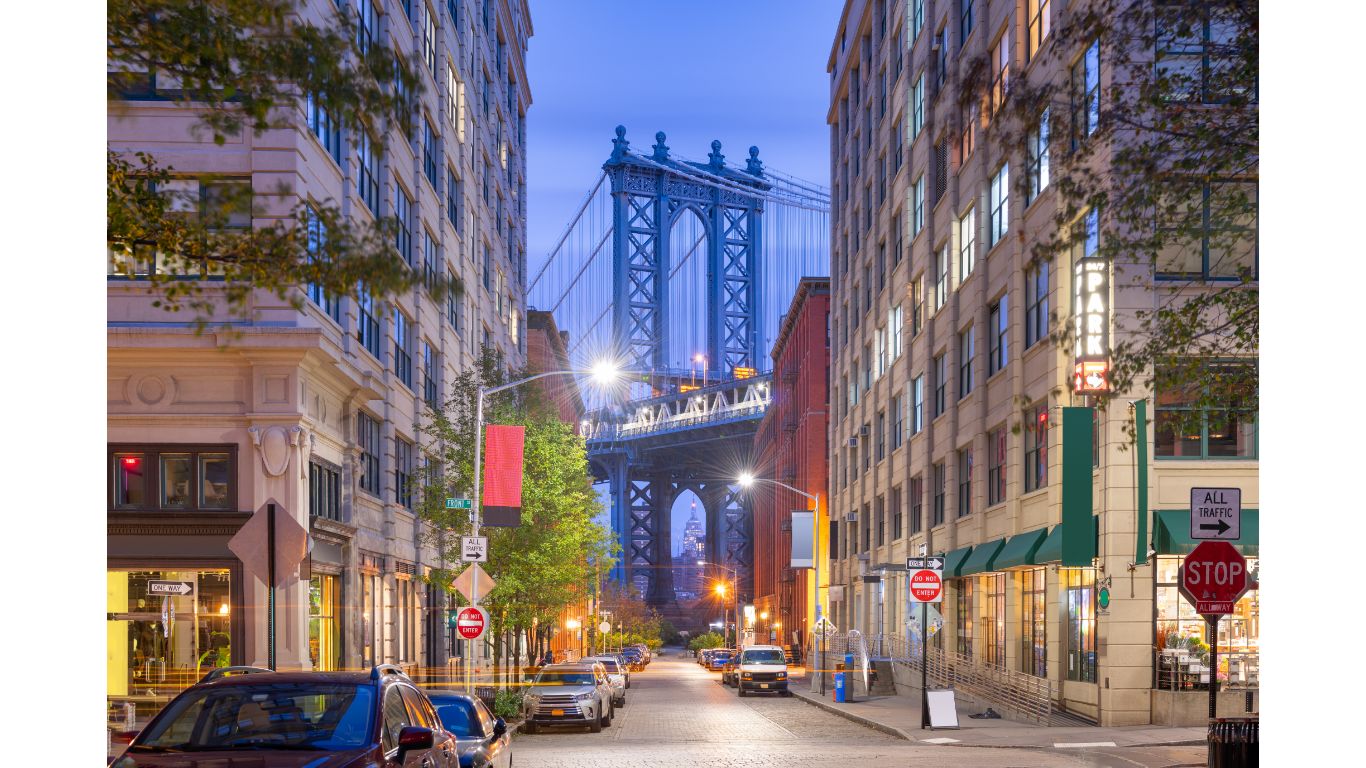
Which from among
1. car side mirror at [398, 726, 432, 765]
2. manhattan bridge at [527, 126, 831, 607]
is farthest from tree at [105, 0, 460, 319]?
manhattan bridge at [527, 126, 831, 607]

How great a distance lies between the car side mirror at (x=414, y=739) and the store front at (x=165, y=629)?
1884cm

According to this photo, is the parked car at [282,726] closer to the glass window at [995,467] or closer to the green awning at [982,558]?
the green awning at [982,558]

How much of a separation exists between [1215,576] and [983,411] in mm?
26301

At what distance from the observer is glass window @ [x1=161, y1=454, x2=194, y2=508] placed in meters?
29.2

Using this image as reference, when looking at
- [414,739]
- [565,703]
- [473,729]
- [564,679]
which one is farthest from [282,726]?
[564,679]

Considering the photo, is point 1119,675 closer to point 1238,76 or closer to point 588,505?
point 1238,76

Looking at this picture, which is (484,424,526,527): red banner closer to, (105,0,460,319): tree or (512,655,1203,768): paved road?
(512,655,1203,768): paved road

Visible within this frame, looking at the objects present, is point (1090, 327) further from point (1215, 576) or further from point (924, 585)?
point (1215, 576)

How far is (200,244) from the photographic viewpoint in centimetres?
1204

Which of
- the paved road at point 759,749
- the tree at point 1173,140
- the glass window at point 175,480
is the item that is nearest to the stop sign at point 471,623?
the paved road at point 759,749
